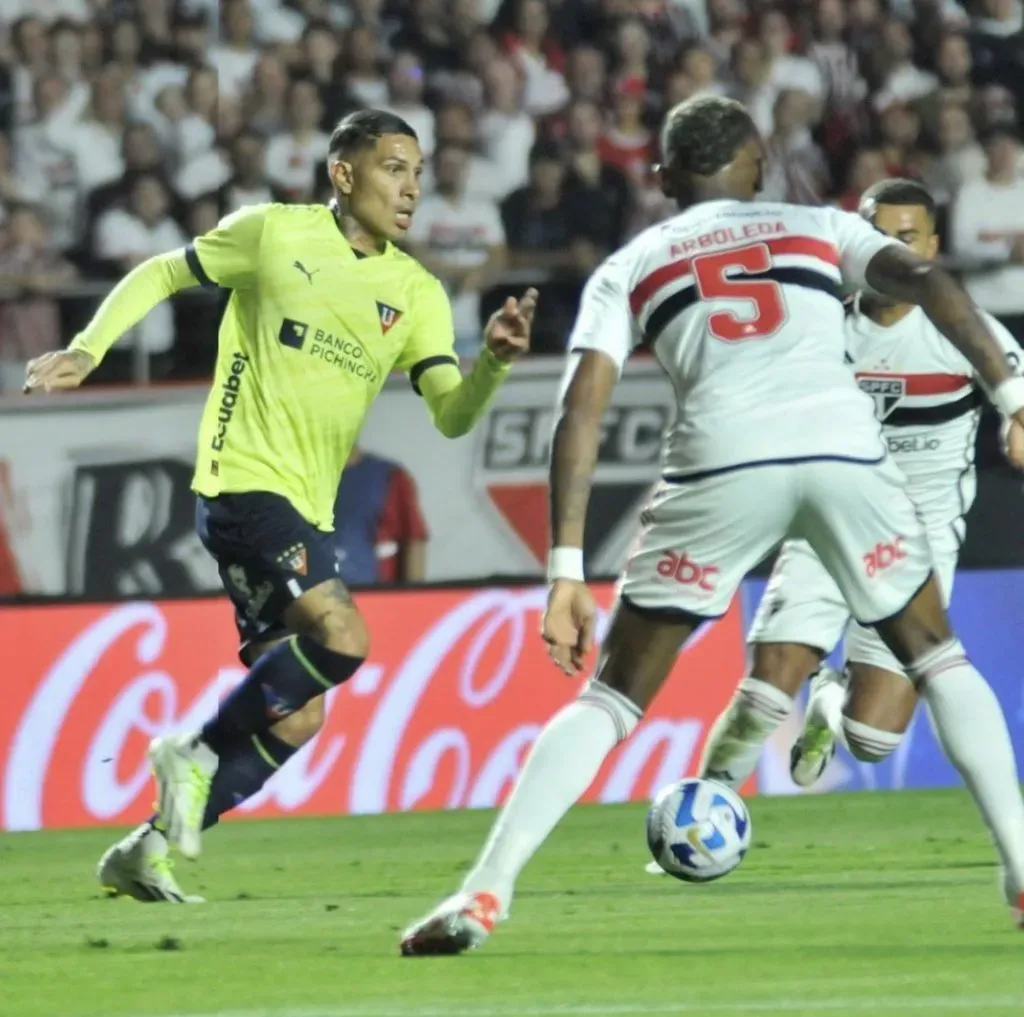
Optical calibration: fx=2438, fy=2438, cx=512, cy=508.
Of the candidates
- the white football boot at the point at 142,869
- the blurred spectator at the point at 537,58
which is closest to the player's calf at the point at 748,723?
the white football boot at the point at 142,869

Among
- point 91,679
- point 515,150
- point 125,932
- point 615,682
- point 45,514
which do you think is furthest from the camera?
point 515,150

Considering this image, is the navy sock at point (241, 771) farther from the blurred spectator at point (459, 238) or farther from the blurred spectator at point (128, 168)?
the blurred spectator at point (128, 168)

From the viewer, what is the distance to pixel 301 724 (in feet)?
23.0

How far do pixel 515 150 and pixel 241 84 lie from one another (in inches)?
61.0

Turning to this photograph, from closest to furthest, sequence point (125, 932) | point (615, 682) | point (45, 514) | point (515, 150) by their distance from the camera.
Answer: point (615, 682) → point (125, 932) → point (45, 514) → point (515, 150)

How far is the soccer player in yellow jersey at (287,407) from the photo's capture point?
689cm

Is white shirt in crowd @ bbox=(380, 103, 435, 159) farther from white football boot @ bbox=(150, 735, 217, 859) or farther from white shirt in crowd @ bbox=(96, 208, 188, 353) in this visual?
white football boot @ bbox=(150, 735, 217, 859)

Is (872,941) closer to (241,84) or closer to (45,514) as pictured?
(45,514)

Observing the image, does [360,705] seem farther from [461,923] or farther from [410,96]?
[461,923]

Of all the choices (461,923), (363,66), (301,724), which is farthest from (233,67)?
(461,923)

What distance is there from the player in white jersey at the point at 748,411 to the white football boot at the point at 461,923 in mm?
322

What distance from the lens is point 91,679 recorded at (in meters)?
10.7

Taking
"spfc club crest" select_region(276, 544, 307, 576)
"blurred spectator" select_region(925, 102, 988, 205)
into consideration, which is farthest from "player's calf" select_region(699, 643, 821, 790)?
"blurred spectator" select_region(925, 102, 988, 205)

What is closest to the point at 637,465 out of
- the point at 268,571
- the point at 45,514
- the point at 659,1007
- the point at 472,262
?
the point at 472,262
